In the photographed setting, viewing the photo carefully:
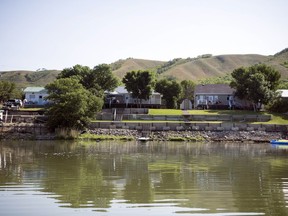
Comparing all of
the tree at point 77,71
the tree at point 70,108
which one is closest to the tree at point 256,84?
the tree at point 70,108

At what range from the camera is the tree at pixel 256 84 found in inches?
2758

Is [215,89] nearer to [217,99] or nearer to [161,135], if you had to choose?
[217,99]

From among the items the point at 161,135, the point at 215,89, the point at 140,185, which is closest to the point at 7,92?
the point at 161,135

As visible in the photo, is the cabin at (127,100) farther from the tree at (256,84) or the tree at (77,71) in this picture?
the tree at (256,84)

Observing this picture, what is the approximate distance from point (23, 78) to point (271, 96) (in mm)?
141053

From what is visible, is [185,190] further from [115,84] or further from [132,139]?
[115,84]

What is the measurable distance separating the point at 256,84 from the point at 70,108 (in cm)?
3560

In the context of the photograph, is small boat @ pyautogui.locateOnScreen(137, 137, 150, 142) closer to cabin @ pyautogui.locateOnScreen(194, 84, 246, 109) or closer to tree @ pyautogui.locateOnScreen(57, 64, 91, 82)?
tree @ pyautogui.locateOnScreen(57, 64, 91, 82)

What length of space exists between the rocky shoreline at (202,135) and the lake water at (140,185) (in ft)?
70.6

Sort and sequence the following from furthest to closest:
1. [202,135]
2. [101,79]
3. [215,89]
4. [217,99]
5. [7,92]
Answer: [7,92]
[215,89]
[217,99]
[101,79]
[202,135]

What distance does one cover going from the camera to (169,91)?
87.0 metres

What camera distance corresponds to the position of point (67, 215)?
15211mm

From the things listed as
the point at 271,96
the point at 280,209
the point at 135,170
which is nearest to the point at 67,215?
the point at 280,209

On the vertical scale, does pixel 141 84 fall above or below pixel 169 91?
above
